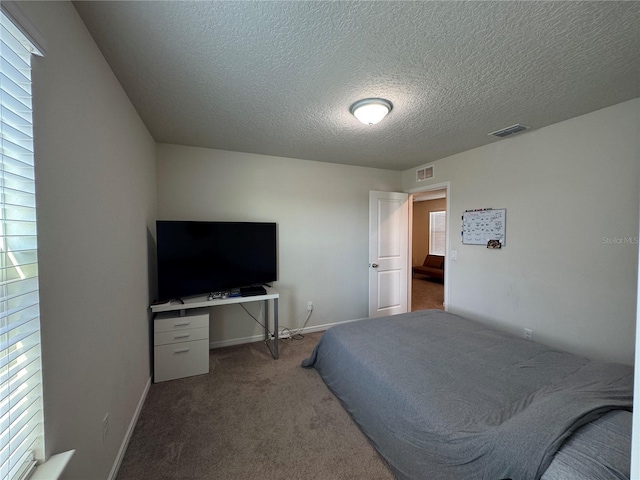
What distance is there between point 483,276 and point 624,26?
2.32 meters

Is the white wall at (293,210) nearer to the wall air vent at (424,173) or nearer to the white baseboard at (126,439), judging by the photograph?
the wall air vent at (424,173)

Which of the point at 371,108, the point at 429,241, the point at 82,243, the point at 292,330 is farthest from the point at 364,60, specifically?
the point at 429,241

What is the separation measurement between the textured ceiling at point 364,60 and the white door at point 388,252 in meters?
1.49

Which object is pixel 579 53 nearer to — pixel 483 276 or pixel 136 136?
pixel 483 276

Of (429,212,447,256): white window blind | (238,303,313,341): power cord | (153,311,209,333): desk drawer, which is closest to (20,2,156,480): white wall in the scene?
(153,311,209,333): desk drawer

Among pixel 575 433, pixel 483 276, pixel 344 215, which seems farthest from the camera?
pixel 344 215

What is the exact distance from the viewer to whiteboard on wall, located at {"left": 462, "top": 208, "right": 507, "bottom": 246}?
273 cm

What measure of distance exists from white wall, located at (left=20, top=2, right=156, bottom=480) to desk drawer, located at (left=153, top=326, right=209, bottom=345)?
520mm

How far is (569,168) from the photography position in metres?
2.21

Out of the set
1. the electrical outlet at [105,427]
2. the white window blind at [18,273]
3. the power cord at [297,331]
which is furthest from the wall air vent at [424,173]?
the electrical outlet at [105,427]

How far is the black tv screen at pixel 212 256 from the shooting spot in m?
2.42

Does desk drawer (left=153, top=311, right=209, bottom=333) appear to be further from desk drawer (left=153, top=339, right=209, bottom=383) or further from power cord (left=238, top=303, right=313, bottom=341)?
power cord (left=238, top=303, right=313, bottom=341)

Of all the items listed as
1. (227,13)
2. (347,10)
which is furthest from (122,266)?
(347,10)

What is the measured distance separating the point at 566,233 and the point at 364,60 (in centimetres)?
234
